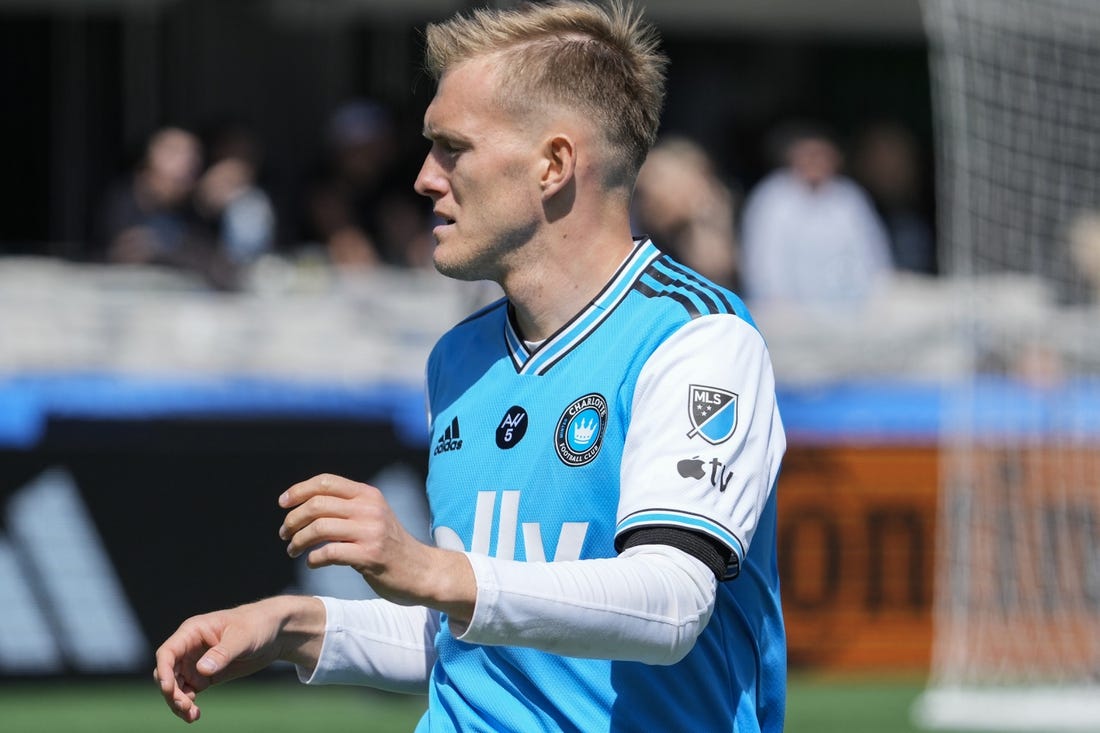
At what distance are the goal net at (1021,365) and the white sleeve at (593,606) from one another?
275 inches

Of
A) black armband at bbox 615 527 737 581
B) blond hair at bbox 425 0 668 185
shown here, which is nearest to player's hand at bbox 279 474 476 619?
black armband at bbox 615 527 737 581

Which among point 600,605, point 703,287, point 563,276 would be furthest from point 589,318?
point 600,605

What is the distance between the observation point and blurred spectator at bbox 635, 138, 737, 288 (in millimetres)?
9609

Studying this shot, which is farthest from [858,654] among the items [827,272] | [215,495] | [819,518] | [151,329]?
[151,329]

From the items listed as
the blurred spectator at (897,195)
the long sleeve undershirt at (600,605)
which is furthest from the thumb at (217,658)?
the blurred spectator at (897,195)

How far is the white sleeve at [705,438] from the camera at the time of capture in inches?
111

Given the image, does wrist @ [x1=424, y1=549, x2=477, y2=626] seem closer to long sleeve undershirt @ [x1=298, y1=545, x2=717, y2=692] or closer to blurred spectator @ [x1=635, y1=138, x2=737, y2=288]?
long sleeve undershirt @ [x1=298, y1=545, x2=717, y2=692]

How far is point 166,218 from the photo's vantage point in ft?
34.5

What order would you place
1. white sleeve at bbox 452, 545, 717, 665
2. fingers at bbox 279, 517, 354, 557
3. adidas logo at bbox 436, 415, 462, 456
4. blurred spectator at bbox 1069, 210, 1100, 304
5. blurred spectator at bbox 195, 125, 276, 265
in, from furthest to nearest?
blurred spectator at bbox 195, 125, 276, 265 → blurred spectator at bbox 1069, 210, 1100, 304 → adidas logo at bbox 436, 415, 462, 456 → white sleeve at bbox 452, 545, 717, 665 → fingers at bbox 279, 517, 354, 557

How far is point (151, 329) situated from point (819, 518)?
371 centimetres

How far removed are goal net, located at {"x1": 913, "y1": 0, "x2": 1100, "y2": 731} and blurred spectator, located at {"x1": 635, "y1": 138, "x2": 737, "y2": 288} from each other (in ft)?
4.17

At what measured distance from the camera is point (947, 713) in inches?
338

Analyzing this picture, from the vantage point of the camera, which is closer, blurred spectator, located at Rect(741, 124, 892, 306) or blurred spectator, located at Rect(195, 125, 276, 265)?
blurred spectator, located at Rect(195, 125, 276, 265)

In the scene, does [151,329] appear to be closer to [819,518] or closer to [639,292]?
[819,518]
